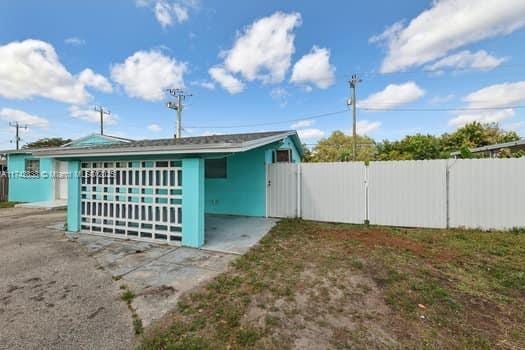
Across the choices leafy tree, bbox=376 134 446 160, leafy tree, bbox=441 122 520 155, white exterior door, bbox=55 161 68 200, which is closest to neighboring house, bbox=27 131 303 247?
white exterior door, bbox=55 161 68 200

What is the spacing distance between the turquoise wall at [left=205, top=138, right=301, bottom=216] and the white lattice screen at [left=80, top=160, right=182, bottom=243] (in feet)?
9.80

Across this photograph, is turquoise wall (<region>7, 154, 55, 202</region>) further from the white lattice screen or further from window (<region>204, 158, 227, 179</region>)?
window (<region>204, 158, 227, 179</region>)

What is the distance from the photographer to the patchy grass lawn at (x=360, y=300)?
2006 mm

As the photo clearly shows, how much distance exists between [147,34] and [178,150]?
9.15 m

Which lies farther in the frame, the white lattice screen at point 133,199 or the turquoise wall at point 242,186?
the turquoise wall at point 242,186

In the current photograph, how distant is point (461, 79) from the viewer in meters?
11.7

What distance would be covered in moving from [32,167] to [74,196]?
907 centimetres

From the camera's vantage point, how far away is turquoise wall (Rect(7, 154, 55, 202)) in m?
11.0

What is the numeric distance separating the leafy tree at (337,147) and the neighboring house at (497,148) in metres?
13.2

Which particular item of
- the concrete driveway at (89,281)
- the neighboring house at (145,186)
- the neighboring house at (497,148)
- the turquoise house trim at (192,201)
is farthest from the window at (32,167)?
the neighboring house at (497,148)

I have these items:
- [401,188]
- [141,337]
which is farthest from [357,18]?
[141,337]

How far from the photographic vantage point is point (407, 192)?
6.01 m

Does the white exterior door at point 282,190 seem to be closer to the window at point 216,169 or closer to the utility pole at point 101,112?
the window at point 216,169

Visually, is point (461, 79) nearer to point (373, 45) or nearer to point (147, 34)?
point (373, 45)
